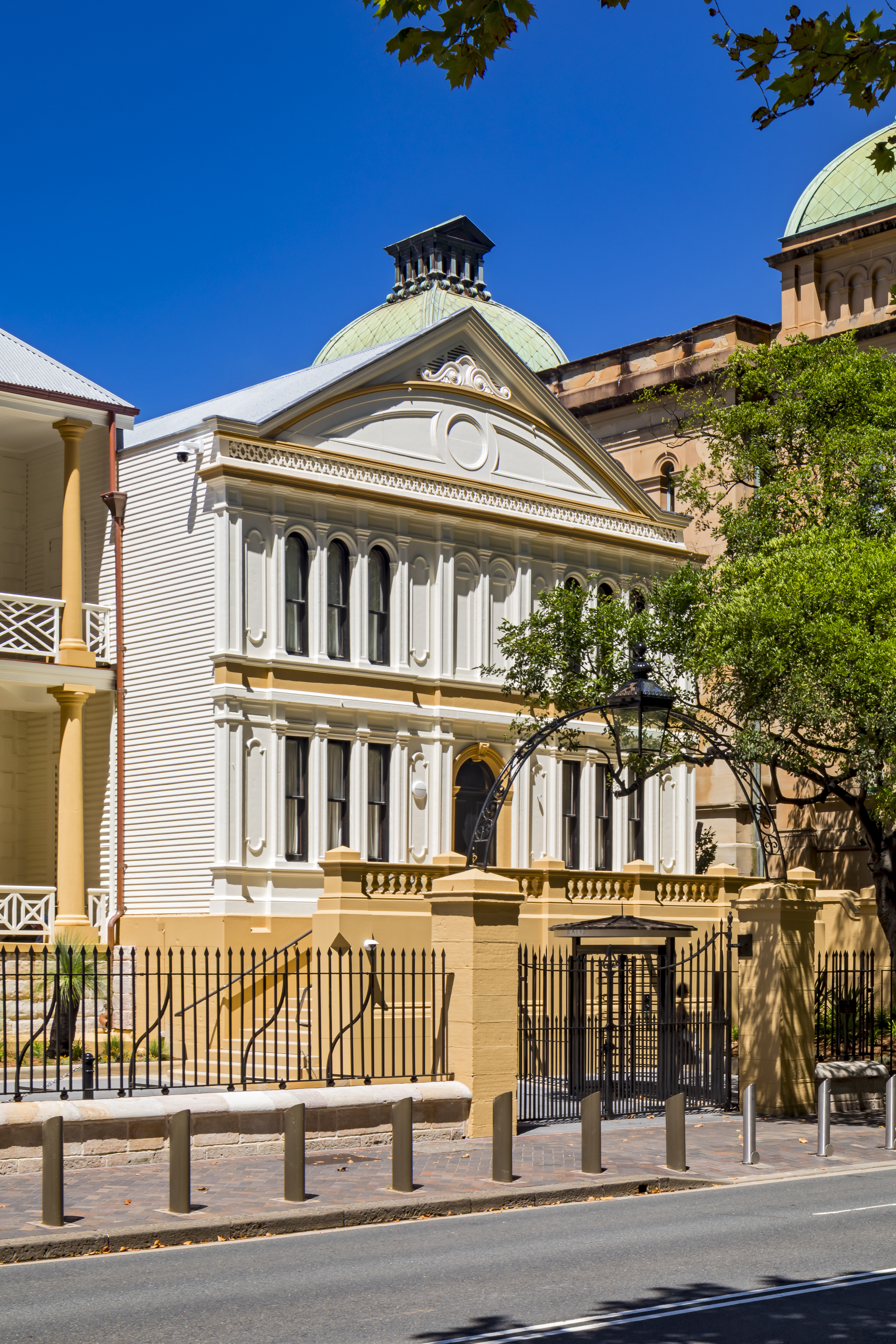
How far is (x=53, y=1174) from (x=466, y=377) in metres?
23.0

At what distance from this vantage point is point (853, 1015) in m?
23.4

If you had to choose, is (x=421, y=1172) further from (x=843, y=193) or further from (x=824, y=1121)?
(x=843, y=193)

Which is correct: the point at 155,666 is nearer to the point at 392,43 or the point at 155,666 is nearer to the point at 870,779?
the point at 870,779

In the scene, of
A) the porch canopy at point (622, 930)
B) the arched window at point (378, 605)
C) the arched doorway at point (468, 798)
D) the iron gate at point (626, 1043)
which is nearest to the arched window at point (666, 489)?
the arched doorway at point (468, 798)

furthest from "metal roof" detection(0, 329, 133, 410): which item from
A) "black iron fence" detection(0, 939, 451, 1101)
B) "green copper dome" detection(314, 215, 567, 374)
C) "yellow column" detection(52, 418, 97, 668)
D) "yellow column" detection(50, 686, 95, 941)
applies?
"green copper dome" detection(314, 215, 567, 374)

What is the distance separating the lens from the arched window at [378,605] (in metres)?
31.3

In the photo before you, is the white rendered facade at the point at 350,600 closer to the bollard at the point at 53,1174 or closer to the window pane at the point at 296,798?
the window pane at the point at 296,798

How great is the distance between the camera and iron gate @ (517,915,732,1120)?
20375 millimetres

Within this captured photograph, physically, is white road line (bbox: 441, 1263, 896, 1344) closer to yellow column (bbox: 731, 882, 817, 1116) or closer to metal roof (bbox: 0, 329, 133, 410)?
A: yellow column (bbox: 731, 882, 817, 1116)

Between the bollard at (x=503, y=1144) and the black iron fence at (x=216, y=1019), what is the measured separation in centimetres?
161

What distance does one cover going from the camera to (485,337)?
1321 inches

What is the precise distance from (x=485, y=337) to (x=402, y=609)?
5866mm

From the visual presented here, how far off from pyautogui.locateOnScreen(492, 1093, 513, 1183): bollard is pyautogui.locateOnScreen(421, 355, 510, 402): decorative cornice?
19.7 m

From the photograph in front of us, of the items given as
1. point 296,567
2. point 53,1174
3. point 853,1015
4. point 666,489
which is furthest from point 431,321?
point 53,1174
